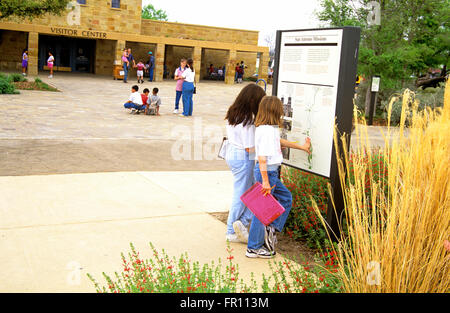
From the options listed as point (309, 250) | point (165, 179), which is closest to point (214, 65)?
point (165, 179)

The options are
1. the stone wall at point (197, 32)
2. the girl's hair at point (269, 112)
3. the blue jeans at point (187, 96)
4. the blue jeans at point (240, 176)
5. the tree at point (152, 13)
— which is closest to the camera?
the girl's hair at point (269, 112)

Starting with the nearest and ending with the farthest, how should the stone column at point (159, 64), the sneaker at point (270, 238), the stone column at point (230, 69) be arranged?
the sneaker at point (270, 238) < the stone column at point (159, 64) < the stone column at point (230, 69)

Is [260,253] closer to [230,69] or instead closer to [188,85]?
[188,85]

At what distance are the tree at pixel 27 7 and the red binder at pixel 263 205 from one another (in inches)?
847

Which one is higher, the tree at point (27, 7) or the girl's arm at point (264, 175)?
the tree at point (27, 7)

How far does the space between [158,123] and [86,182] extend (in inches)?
292

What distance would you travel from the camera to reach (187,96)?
667 inches

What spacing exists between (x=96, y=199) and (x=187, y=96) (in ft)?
34.8

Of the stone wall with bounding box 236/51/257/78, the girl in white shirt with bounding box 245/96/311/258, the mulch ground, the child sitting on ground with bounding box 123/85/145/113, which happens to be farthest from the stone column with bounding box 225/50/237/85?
the girl in white shirt with bounding box 245/96/311/258

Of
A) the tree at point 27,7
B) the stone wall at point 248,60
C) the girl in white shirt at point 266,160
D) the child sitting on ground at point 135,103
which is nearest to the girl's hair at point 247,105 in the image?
the girl in white shirt at point 266,160

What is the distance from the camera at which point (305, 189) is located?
6039mm

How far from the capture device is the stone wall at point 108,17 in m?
37.6

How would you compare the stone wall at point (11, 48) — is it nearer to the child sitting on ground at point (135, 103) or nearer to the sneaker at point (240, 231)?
the child sitting on ground at point (135, 103)

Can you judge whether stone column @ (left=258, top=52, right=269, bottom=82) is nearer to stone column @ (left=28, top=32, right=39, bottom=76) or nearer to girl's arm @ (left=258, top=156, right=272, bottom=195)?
stone column @ (left=28, top=32, right=39, bottom=76)
